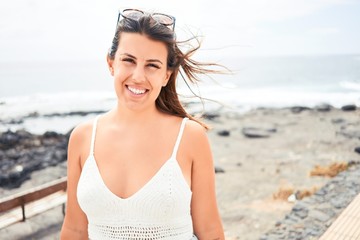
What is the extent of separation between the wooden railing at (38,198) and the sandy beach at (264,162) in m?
0.65

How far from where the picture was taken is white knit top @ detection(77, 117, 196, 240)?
1.83 metres

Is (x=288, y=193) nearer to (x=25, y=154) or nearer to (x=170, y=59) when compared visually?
(x=170, y=59)

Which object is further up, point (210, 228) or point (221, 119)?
point (210, 228)

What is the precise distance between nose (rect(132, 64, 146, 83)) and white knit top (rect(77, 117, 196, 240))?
1.28 ft

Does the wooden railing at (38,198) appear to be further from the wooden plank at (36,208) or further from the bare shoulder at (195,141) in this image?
the bare shoulder at (195,141)

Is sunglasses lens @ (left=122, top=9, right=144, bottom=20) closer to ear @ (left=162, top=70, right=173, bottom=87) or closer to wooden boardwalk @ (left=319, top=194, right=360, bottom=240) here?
ear @ (left=162, top=70, right=173, bottom=87)

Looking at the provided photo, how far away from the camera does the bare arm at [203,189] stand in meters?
1.96

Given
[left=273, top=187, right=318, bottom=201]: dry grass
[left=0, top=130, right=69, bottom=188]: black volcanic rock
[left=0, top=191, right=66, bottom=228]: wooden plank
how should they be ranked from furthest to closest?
[left=0, top=130, right=69, bottom=188]: black volcanic rock, [left=273, top=187, right=318, bottom=201]: dry grass, [left=0, top=191, right=66, bottom=228]: wooden plank

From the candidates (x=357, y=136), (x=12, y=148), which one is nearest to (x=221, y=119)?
(x=357, y=136)

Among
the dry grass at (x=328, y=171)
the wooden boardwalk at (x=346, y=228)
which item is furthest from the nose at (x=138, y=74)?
the dry grass at (x=328, y=171)

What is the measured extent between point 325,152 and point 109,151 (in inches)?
535

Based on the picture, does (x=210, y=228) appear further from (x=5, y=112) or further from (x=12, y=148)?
(x=5, y=112)

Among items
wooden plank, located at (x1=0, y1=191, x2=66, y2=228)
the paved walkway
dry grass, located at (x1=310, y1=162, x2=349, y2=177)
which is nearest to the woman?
wooden plank, located at (x1=0, y1=191, x2=66, y2=228)

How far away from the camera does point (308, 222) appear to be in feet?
14.9
